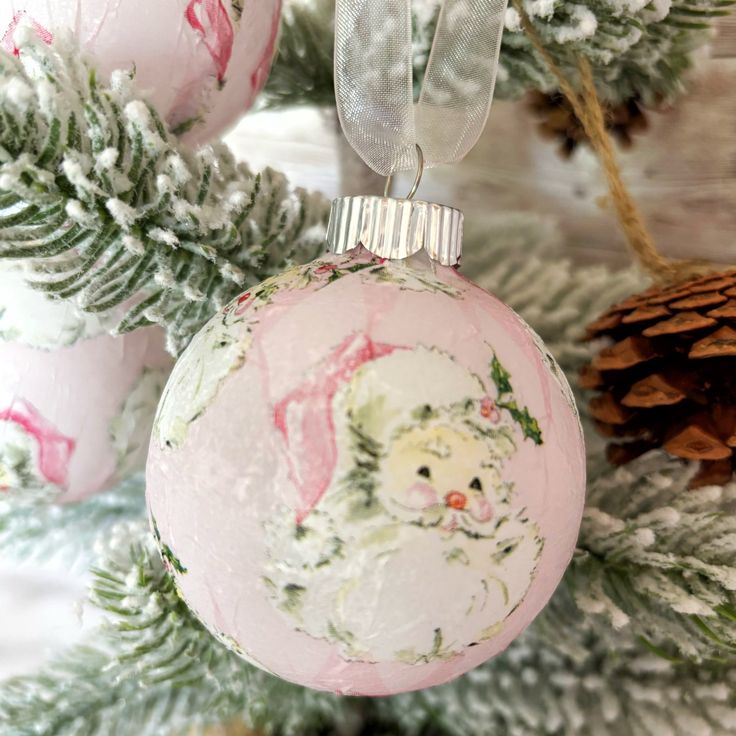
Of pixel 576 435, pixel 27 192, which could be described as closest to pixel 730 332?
pixel 576 435

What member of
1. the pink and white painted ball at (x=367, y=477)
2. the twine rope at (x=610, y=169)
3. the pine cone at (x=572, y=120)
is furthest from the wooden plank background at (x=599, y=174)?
the pink and white painted ball at (x=367, y=477)

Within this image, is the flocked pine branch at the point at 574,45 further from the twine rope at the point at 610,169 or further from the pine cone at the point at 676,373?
the pine cone at the point at 676,373

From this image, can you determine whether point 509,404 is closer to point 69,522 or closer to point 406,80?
point 406,80

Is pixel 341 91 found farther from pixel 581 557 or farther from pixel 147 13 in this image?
pixel 581 557

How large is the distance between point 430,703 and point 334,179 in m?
0.51

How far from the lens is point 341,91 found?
36cm

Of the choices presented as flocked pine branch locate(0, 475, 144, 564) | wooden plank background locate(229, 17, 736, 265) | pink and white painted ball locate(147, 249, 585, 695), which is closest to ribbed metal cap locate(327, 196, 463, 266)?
pink and white painted ball locate(147, 249, 585, 695)

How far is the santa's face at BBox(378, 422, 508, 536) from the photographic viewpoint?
0.27 m

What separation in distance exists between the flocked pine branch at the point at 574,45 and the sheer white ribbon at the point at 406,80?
0.06m

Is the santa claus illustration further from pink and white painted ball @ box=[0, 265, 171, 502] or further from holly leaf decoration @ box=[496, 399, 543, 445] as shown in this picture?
pink and white painted ball @ box=[0, 265, 171, 502]

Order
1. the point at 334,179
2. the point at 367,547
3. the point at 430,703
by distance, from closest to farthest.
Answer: the point at 367,547 < the point at 430,703 < the point at 334,179

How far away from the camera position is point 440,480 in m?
0.28

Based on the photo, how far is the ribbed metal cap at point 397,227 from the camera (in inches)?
13.0

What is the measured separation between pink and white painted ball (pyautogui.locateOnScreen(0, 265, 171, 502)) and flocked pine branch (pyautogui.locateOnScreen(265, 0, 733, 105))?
0.25 metres
